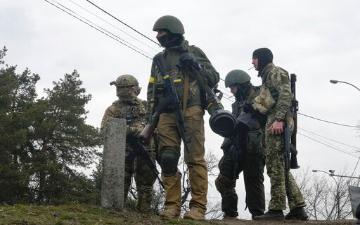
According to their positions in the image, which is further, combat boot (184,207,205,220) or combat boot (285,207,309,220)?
combat boot (285,207,309,220)

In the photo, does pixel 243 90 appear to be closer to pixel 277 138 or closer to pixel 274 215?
pixel 277 138

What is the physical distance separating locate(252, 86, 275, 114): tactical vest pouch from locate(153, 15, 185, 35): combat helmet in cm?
160

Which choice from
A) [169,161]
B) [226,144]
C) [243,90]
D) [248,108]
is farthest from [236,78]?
[169,161]

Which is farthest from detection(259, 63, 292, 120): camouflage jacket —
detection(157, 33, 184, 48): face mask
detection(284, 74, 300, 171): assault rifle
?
detection(157, 33, 184, 48): face mask

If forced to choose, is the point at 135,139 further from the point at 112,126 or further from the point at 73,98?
the point at 73,98

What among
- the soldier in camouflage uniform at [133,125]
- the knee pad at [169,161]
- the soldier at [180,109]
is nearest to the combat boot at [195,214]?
the soldier at [180,109]

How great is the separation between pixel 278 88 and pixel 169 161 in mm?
1994

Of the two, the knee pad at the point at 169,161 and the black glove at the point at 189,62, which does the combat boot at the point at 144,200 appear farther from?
the black glove at the point at 189,62

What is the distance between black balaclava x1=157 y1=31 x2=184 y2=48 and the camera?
6.81 meters

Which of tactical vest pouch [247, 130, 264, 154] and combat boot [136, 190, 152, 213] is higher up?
tactical vest pouch [247, 130, 264, 154]

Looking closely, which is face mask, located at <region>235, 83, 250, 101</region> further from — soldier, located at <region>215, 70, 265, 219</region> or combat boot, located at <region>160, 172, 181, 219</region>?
combat boot, located at <region>160, 172, 181, 219</region>

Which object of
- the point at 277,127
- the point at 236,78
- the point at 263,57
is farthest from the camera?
the point at 236,78

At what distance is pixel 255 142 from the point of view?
827 centimetres

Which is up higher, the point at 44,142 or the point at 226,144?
the point at 44,142
